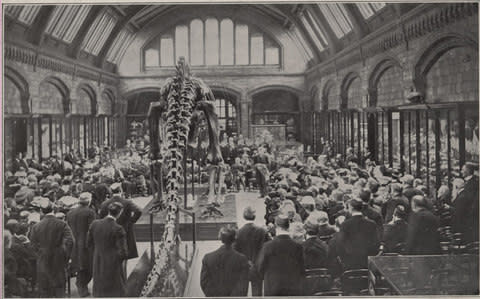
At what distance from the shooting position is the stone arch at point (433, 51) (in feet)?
33.3

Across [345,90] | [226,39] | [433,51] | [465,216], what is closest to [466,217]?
[465,216]

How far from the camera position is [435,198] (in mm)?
9375

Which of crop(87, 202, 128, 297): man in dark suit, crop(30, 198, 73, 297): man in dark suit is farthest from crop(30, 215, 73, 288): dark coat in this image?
crop(87, 202, 128, 297): man in dark suit

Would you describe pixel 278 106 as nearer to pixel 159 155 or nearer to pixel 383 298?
pixel 159 155

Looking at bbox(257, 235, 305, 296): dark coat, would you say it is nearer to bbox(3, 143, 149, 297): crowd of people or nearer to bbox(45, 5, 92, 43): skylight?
bbox(3, 143, 149, 297): crowd of people

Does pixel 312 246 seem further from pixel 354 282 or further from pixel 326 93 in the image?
pixel 326 93

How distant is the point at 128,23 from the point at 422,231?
16.4 meters

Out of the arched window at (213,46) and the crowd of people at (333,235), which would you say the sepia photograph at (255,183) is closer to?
the crowd of people at (333,235)

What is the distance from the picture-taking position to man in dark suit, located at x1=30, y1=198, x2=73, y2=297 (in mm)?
6766

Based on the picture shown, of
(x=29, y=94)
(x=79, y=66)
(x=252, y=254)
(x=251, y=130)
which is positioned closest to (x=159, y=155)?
(x=252, y=254)

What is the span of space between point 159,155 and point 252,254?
3.91 metres

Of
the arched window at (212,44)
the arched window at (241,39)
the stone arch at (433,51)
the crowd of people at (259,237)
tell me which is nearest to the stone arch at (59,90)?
the arched window at (212,44)

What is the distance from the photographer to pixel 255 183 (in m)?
15.7

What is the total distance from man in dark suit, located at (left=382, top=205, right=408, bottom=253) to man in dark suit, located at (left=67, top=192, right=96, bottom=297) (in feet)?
15.6
